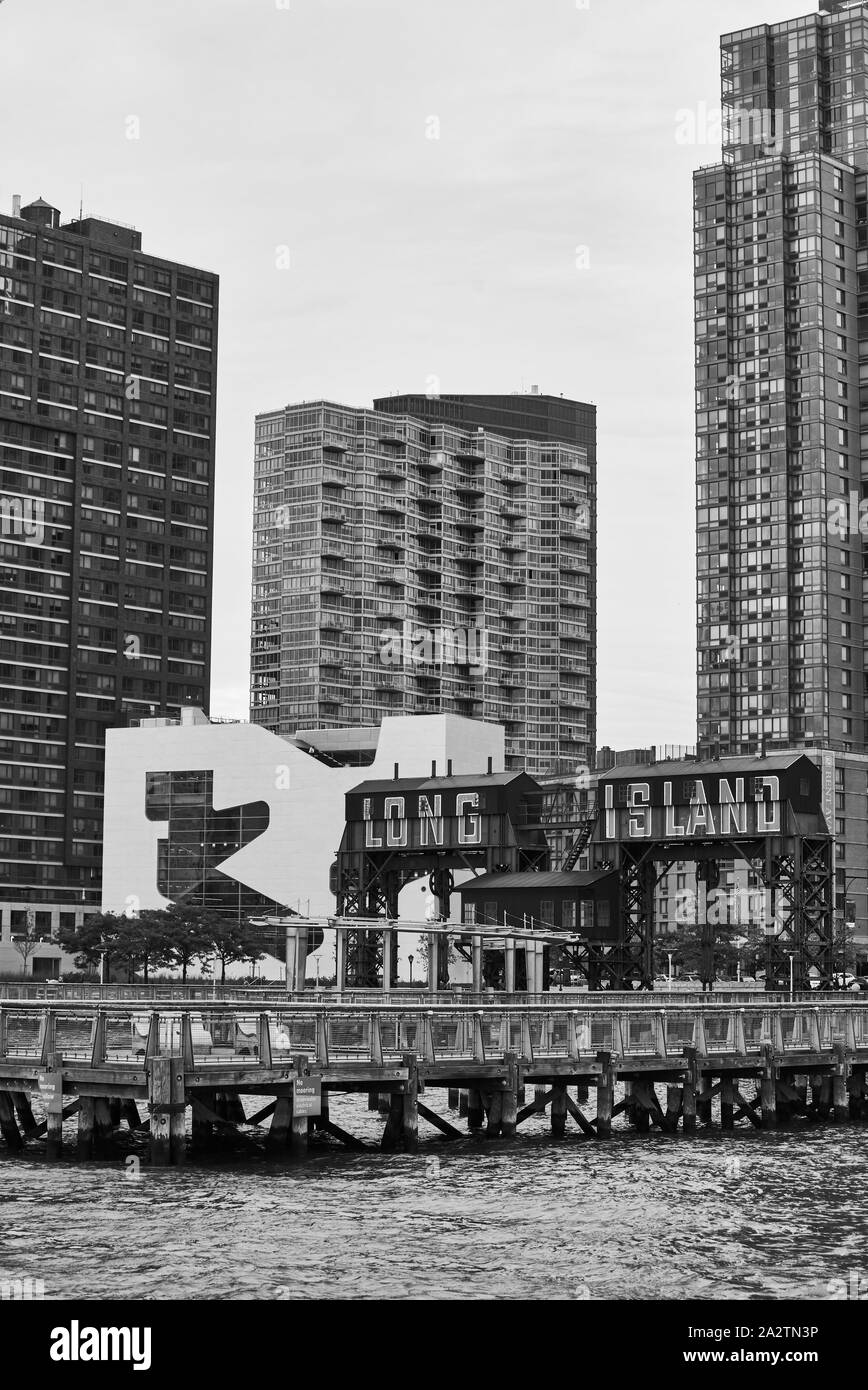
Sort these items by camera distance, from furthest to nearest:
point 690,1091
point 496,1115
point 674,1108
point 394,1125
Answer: point 674,1108 → point 690,1091 → point 496,1115 → point 394,1125

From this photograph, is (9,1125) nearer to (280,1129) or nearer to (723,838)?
(280,1129)

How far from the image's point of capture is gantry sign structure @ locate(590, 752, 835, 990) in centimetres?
8512

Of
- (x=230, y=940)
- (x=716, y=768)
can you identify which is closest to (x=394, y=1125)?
(x=716, y=768)

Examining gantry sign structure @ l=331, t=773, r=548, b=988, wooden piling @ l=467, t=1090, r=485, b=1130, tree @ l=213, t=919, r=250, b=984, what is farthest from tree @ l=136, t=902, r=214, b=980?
wooden piling @ l=467, t=1090, r=485, b=1130

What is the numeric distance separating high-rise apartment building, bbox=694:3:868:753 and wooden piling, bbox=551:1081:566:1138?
14223 centimetres

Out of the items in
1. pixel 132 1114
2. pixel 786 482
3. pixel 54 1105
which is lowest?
pixel 132 1114

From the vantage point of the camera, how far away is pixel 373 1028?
44156 mm

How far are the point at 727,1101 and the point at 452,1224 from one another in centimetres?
2023

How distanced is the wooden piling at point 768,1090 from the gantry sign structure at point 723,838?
28.4 meters

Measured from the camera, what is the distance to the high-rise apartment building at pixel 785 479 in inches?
7554

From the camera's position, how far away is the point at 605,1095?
48.8 meters

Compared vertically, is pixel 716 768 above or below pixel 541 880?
above

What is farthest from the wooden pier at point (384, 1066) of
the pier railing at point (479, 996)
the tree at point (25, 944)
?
the tree at point (25, 944)

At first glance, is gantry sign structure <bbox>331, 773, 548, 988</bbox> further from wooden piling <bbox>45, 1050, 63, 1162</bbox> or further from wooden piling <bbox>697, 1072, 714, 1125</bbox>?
wooden piling <bbox>45, 1050, 63, 1162</bbox>
